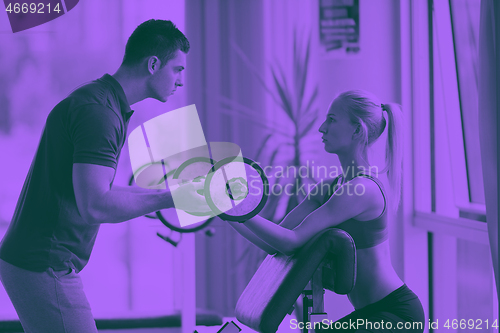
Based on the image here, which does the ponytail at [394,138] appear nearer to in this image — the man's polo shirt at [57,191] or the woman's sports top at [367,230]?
the woman's sports top at [367,230]

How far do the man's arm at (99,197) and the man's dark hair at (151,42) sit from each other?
1.44 ft

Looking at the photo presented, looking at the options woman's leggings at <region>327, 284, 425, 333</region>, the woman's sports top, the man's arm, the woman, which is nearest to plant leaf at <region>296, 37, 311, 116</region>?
the woman

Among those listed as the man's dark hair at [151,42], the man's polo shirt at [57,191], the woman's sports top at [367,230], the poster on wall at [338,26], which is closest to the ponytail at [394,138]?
the woman's sports top at [367,230]

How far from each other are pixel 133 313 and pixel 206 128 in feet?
4.02

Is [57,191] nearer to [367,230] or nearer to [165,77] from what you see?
[165,77]

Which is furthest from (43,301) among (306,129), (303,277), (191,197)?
(306,129)

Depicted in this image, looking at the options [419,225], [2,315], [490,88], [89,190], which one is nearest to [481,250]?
[419,225]

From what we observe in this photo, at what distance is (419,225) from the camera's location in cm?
219

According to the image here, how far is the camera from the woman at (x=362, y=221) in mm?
1162

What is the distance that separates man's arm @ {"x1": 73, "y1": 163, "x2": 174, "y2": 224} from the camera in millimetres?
939

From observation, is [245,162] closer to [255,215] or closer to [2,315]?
[255,215]

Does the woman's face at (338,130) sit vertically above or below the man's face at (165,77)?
below

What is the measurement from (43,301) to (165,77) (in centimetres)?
78

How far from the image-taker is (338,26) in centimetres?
224
